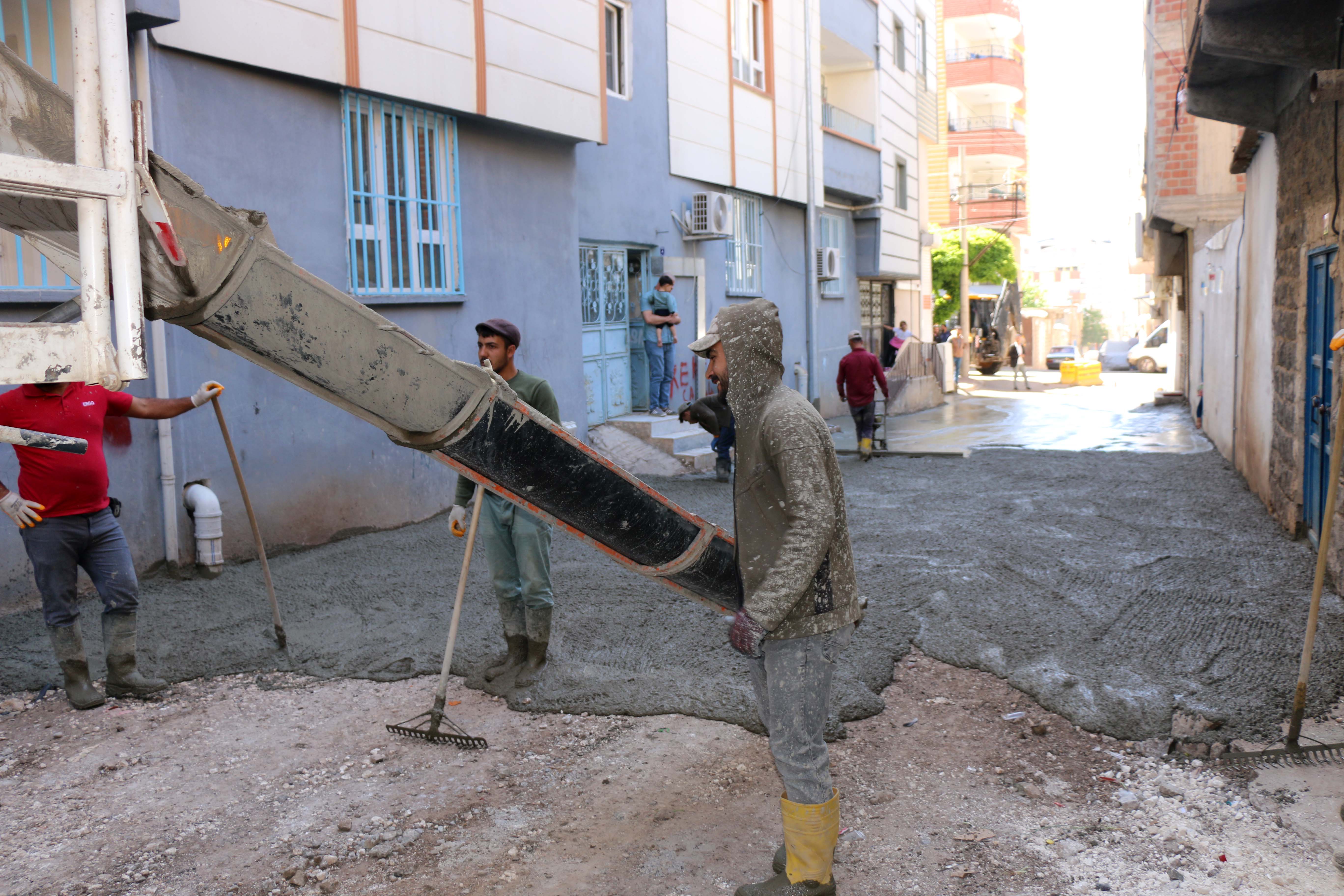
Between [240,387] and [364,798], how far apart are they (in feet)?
15.5

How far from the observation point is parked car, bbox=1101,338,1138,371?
41.8 metres

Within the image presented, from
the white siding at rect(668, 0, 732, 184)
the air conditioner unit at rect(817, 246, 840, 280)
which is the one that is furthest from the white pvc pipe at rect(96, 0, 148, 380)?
the air conditioner unit at rect(817, 246, 840, 280)

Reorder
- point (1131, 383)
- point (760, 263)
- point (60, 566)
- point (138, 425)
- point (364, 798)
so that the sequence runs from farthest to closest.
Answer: point (1131, 383) < point (760, 263) < point (138, 425) < point (60, 566) < point (364, 798)

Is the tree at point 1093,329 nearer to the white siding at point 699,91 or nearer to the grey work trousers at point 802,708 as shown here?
the white siding at point 699,91

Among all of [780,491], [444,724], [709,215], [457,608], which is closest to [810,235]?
[709,215]

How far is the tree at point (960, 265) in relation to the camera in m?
38.1

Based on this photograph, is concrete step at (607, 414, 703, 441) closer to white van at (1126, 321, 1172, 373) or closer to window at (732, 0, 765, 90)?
window at (732, 0, 765, 90)

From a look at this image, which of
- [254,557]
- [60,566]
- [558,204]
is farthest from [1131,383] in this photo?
[60,566]

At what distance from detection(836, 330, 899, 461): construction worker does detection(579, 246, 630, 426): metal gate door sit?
9.58 feet

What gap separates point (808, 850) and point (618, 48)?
12.2m

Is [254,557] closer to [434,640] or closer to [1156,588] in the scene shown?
[434,640]

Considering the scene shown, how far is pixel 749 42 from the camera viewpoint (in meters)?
16.7

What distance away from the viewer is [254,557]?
314 inches

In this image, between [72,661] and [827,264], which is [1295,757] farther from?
[827,264]
